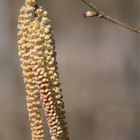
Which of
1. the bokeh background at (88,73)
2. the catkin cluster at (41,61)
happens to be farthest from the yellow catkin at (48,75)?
the bokeh background at (88,73)

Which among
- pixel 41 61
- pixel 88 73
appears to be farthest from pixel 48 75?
pixel 88 73

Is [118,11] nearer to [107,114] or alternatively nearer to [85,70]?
[85,70]

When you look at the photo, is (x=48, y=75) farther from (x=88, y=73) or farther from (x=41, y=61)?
(x=88, y=73)

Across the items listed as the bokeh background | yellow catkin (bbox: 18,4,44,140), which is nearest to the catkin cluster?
yellow catkin (bbox: 18,4,44,140)

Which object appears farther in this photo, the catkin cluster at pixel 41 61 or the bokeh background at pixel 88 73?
the bokeh background at pixel 88 73

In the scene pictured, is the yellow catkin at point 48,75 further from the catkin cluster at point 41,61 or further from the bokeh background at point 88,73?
the bokeh background at point 88,73

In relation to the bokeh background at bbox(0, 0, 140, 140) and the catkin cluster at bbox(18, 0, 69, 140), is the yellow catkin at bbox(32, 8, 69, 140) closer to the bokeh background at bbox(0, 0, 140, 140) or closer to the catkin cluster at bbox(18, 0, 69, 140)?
the catkin cluster at bbox(18, 0, 69, 140)
